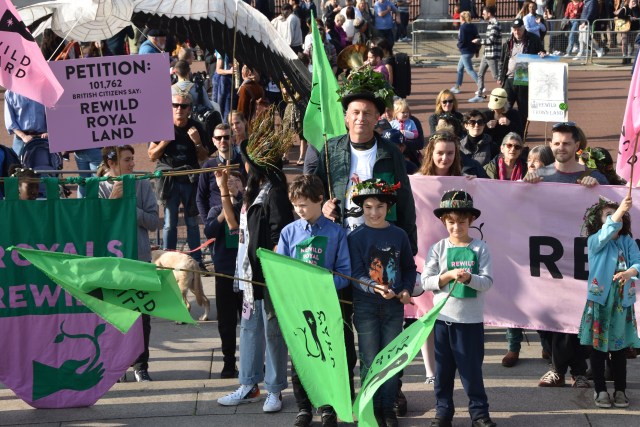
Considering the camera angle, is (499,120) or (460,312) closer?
(460,312)

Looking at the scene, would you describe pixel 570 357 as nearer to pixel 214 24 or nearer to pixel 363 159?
pixel 363 159

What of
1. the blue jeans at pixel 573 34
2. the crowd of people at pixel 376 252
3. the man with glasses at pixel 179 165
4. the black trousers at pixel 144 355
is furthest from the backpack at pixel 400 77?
the blue jeans at pixel 573 34

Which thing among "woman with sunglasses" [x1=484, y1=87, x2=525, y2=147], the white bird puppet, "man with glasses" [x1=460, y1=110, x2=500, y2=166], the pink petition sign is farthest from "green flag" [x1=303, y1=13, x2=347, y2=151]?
"woman with sunglasses" [x1=484, y1=87, x2=525, y2=147]

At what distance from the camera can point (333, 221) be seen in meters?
6.52

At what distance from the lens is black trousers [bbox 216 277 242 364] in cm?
740

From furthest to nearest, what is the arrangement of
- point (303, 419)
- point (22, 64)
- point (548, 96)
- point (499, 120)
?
point (499, 120), point (548, 96), point (22, 64), point (303, 419)

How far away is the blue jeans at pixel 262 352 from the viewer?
6.72m

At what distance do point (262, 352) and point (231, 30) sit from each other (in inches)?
138

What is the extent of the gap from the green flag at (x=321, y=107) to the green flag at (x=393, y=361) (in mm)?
1800

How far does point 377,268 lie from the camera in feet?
20.9

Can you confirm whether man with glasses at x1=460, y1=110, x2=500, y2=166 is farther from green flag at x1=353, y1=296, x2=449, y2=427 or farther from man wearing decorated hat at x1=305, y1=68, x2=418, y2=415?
green flag at x1=353, y1=296, x2=449, y2=427

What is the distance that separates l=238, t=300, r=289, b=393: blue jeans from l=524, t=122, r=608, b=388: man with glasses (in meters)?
1.75

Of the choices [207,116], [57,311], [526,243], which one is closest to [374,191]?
[526,243]

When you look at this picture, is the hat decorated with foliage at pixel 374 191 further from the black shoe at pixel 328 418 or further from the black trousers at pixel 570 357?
the black trousers at pixel 570 357
